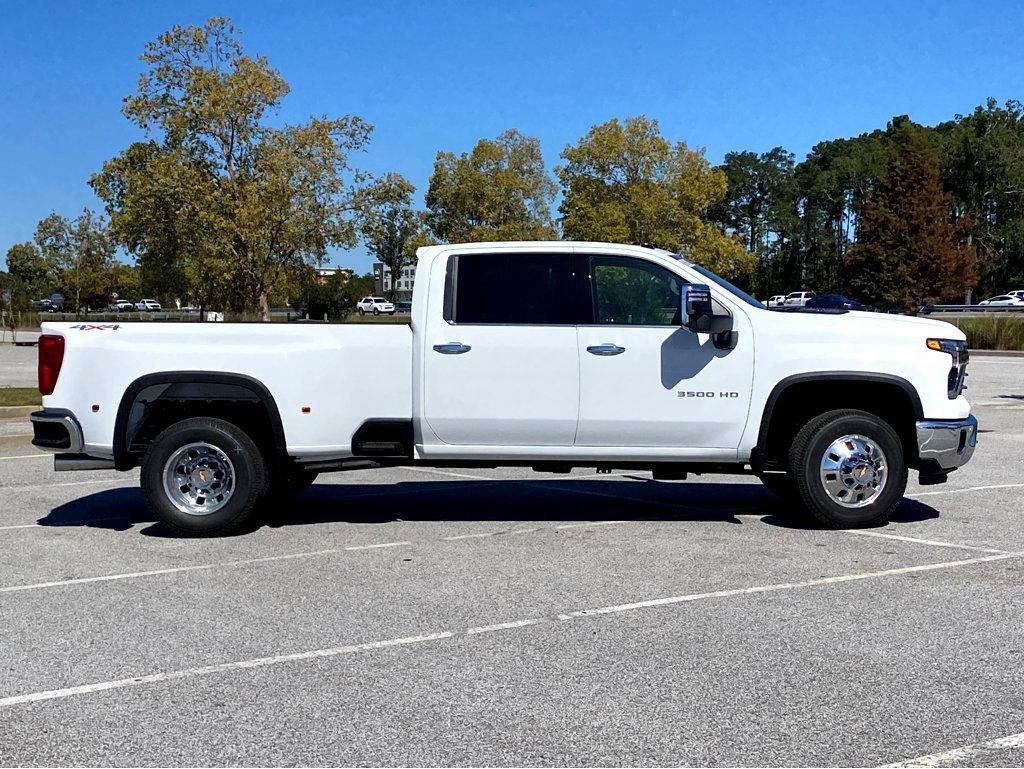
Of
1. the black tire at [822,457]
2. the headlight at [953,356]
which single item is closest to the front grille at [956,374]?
the headlight at [953,356]

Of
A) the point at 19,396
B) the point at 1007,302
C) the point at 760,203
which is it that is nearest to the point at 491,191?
the point at 1007,302

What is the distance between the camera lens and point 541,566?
7.72m

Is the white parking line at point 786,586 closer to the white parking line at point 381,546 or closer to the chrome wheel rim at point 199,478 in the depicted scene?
the white parking line at point 381,546

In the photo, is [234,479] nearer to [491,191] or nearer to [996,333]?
[996,333]

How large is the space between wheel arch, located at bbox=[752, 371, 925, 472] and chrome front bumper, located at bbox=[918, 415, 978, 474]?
11 centimetres

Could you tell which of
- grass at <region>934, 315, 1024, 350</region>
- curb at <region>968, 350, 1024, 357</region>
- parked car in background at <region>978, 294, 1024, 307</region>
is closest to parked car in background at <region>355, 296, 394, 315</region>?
parked car in background at <region>978, 294, 1024, 307</region>

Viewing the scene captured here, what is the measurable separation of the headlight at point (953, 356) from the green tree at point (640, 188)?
50294 mm

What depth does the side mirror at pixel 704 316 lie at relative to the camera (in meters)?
8.51

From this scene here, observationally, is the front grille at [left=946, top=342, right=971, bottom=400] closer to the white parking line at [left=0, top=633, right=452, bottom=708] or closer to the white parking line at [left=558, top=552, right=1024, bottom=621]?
the white parking line at [left=558, top=552, right=1024, bottom=621]

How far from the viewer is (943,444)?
28.7 ft

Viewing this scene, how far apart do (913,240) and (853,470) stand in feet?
254

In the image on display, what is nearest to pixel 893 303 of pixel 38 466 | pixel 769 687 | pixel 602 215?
pixel 602 215

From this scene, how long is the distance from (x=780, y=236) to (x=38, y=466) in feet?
365

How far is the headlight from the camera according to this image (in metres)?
8.80
